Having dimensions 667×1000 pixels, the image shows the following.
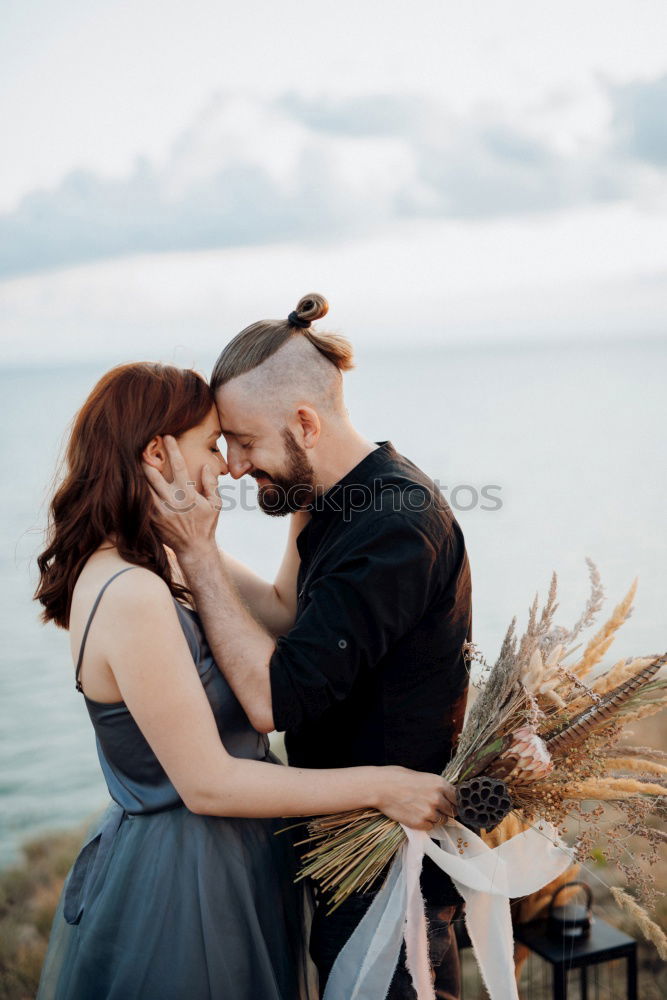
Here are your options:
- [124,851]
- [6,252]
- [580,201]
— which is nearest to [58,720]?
[124,851]

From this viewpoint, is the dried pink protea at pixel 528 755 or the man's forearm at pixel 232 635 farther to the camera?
the man's forearm at pixel 232 635

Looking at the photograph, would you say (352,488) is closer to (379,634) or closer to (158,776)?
(379,634)

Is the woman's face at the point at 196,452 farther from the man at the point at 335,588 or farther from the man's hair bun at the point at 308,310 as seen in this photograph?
the man's hair bun at the point at 308,310

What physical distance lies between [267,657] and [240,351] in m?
0.81

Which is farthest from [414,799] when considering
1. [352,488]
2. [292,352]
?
[292,352]

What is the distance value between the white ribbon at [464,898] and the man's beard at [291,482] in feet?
2.83

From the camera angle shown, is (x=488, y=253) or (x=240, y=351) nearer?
(x=240, y=351)

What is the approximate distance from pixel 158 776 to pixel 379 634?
0.57 m

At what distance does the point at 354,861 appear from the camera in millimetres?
1886

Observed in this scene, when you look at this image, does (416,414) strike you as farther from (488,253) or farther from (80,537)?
(80,537)

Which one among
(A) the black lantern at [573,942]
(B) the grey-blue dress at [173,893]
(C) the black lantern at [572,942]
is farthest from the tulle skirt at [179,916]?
(A) the black lantern at [573,942]

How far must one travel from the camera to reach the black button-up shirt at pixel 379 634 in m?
1.84

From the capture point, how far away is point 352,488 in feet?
7.11

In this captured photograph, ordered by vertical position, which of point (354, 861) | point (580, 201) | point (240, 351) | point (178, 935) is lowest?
point (178, 935)
